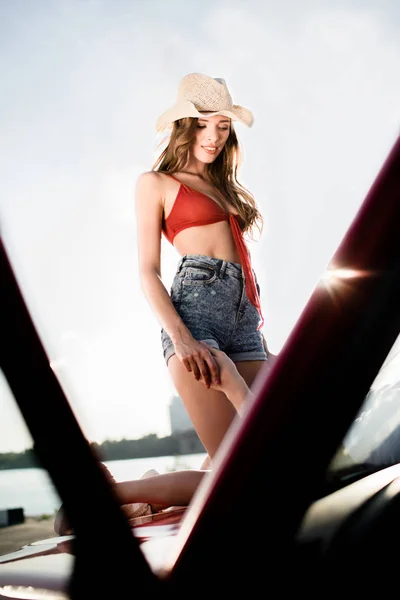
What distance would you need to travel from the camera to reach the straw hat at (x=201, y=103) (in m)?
1.89

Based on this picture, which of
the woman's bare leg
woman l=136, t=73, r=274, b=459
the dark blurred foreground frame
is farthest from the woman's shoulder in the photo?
the dark blurred foreground frame

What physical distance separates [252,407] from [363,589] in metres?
0.26

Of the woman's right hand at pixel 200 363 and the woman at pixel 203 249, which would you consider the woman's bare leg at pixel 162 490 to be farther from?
the woman's right hand at pixel 200 363

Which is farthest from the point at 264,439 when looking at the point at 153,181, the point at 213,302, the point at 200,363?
the point at 153,181

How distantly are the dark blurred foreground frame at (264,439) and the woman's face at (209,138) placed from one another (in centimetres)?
144

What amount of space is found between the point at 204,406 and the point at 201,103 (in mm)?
1072

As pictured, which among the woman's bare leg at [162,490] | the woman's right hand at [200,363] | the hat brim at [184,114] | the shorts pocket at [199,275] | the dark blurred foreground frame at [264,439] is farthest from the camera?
the hat brim at [184,114]

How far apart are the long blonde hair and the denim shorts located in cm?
27

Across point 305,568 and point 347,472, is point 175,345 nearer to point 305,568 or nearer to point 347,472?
point 347,472

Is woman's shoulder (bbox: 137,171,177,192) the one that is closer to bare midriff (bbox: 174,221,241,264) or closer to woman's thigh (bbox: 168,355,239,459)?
bare midriff (bbox: 174,221,241,264)

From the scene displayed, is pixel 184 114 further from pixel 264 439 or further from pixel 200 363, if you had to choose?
pixel 264 439

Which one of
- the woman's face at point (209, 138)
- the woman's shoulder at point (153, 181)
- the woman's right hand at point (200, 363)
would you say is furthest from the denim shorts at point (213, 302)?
the woman's face at point (209, 138)

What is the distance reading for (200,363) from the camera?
4.97ft

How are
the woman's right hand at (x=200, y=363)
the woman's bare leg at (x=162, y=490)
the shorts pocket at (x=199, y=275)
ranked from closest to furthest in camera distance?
the woman's right hand at (x=200, y=363) < the woman's bare leg at (x=162, y=490) < the shorts pocket at (x=199, y=275)
